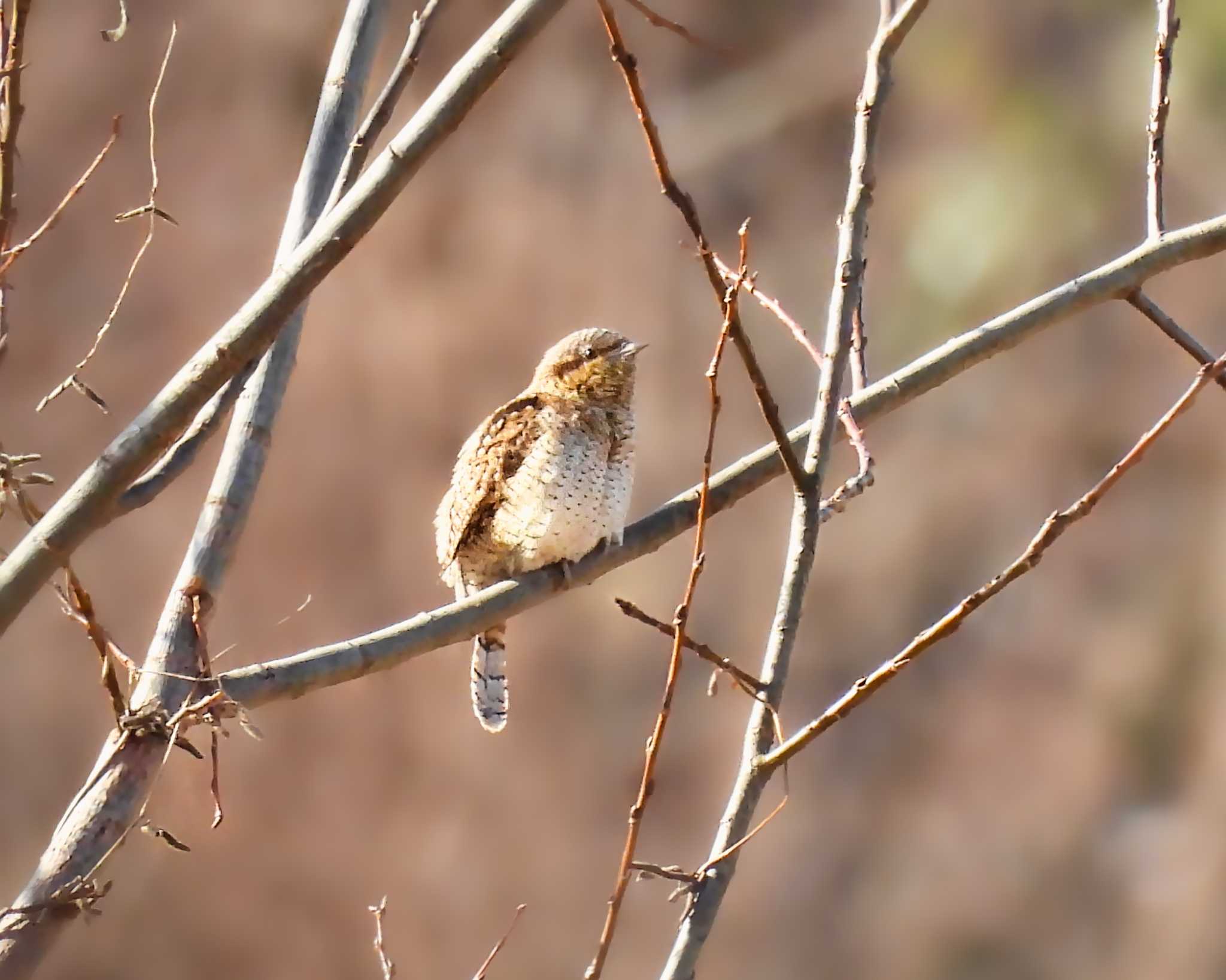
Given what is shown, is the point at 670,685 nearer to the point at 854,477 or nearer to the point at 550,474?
the point at 854,477

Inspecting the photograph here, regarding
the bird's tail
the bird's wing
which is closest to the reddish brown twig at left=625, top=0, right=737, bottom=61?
the bird's wing

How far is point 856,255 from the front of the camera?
6.13 feet

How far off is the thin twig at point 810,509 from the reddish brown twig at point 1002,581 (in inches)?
3.0

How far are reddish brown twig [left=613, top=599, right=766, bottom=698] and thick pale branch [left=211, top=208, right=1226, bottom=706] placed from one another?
0.57m

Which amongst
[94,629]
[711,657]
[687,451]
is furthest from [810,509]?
[687,451]

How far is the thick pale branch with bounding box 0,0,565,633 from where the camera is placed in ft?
5.61

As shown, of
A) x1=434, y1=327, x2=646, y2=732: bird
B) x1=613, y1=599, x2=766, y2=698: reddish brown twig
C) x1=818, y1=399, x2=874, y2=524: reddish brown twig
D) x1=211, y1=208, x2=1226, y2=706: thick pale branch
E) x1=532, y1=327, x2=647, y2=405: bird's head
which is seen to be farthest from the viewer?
x1=532, y1=327, x2=647, y2=405: bird's head

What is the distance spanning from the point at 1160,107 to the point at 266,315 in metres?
1.39

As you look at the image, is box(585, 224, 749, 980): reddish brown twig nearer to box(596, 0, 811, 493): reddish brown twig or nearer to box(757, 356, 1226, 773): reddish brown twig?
box(596, 0, 811, 493): reddish brown twig

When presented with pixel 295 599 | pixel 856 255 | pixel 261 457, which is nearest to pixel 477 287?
pixel 295 599

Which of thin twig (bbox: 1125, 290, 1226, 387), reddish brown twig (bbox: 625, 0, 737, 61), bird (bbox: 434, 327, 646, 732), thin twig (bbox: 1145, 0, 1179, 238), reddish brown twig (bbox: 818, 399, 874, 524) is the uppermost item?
bird (bbox: 434, 327, 646, 732)

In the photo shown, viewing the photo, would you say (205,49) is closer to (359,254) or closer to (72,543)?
(359,254)

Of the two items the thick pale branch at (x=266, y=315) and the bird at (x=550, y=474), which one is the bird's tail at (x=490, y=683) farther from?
the thick pale branch at (x=266, y=315)

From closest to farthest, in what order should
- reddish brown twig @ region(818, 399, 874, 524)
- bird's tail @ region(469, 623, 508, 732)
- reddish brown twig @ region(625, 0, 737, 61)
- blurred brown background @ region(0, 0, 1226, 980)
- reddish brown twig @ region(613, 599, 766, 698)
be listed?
reddish brown twig @ region(613, 599, 766, 698) → reddish brown twig @ region(625, 0, 737, 61) → reddish brown twig @ region(818, 399, 874, 524) → bird's tail @ region(469, 623, 508, 732) → blurred brown background @ region(0, 0, 1226, 980)
